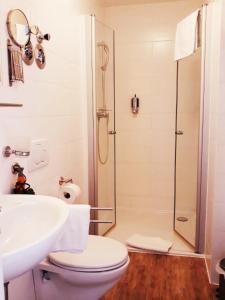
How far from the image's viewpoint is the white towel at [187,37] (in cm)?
239

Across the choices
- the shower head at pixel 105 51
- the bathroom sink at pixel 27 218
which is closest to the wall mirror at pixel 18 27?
the bathroom sink at pixel 27 218

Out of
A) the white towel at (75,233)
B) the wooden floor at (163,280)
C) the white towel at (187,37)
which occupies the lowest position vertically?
the wooden floor at (163,280)

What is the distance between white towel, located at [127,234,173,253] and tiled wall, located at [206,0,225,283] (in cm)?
47

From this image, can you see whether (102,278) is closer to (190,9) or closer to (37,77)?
(37,77)

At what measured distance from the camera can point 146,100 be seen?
3.41 metres

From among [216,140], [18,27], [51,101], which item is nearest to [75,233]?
[51,101]

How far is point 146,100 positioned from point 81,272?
2.30 meters

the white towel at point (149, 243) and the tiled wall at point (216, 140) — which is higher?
the tiled wall at point (216, 140)

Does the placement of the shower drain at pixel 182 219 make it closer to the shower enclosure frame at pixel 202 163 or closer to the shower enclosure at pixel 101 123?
the shower enclosure frame at pixel 202 163

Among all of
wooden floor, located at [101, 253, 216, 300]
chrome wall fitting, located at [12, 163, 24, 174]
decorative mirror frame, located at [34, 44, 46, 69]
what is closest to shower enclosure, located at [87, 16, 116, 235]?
wooden floor, located at [101, 253, 216, 300]

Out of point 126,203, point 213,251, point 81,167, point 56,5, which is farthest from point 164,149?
point 56,5

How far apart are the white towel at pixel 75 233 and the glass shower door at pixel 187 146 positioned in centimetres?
138

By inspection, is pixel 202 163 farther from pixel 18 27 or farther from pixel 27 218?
pixel 18 27

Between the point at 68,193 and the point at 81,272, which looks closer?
the point at 81,272
